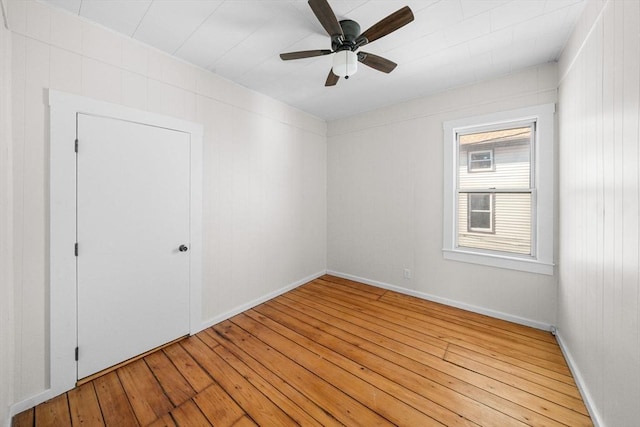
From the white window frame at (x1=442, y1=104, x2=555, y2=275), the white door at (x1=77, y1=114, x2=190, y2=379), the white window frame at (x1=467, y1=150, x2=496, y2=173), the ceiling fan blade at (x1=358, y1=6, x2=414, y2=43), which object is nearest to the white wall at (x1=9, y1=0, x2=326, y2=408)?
the white door at (x1=77, y1=114, x2=190, y2=379)

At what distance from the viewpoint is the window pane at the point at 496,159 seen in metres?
2.75

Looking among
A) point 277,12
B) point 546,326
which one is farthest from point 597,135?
point 277,12

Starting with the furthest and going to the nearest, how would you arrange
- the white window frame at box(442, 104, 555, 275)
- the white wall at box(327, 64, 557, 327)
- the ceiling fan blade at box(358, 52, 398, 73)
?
the white wall at box(327, 64, 557, 327)
the white window frame at box(442, 104, 555, 275)
the ceiling fan blade at box(358, 52, 398, 73)

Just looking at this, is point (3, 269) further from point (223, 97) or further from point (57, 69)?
point (223, 97)

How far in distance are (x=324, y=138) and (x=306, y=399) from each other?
3744mm

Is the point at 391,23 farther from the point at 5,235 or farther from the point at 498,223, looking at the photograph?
the point at 5,235

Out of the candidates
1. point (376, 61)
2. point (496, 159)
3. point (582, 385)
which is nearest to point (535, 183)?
point (496, 159)

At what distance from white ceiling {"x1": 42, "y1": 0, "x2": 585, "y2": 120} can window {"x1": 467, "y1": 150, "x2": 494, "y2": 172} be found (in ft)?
2.80

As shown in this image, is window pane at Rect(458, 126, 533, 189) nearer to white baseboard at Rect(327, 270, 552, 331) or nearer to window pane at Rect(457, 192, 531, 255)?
window pane at Rect(457, 192, 531, 255)

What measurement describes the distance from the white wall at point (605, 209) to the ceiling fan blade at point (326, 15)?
1.46 meters

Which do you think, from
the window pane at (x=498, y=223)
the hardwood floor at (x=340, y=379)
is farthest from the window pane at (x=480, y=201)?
the hardwood floor at (x=340, y=379)

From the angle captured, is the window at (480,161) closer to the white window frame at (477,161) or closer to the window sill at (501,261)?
the white window frame at (477,161)

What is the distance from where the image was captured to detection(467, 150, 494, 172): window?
2.96m

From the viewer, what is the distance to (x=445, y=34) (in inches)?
79.7
